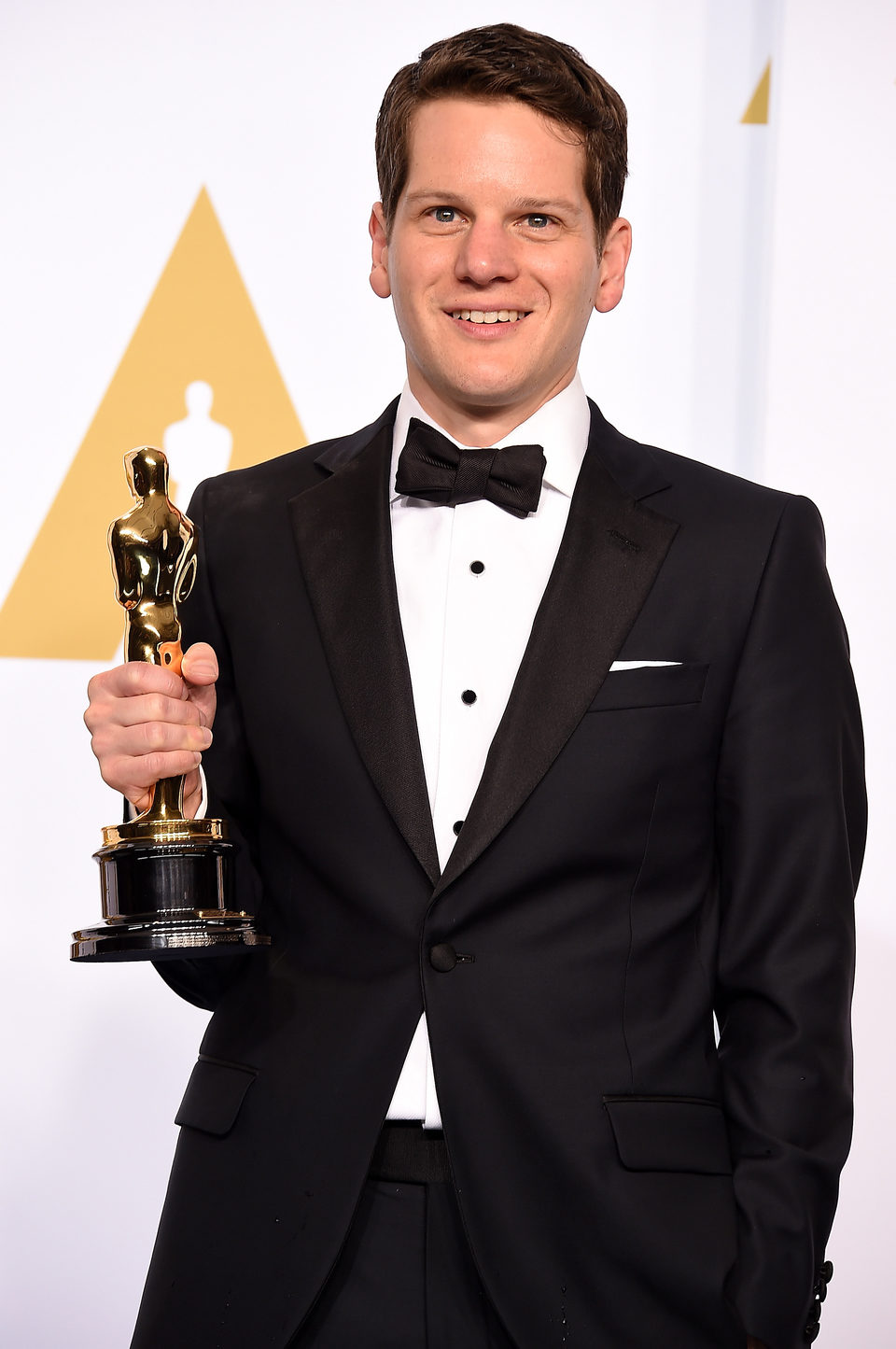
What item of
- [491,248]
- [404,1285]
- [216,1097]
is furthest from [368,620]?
[404,1285]

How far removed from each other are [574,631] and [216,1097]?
0.65 meters

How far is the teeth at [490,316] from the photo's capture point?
5.90 ft

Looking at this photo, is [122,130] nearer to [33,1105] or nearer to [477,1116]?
[33,1105]

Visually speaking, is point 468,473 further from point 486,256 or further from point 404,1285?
point 404,1285

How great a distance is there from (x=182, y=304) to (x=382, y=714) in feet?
6.22

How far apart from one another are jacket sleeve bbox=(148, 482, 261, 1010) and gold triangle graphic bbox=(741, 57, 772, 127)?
193 centimetres

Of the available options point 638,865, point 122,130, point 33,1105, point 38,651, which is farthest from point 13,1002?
point 638,865

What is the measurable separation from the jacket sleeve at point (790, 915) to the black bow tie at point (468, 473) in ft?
0.99

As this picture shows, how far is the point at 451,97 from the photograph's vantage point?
6.00 feet

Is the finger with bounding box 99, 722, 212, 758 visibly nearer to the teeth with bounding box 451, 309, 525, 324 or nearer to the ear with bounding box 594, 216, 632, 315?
the teeth with bounding box 451, 309, 525, 324

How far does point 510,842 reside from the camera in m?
1.64

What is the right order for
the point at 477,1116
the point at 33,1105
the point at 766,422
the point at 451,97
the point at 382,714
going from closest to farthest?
the point at 477,1116
the point at 382,714
the point at 451,97
the point at 766,422
the point at 33,1105

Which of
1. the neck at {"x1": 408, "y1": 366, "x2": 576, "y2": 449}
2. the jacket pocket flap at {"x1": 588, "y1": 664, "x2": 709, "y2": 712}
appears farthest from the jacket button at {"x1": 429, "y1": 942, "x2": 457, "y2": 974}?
the neck at {"x1": 408, "y1": 366, "x2": 576, "y2": 449}

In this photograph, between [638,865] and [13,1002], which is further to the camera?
[13,1002]
